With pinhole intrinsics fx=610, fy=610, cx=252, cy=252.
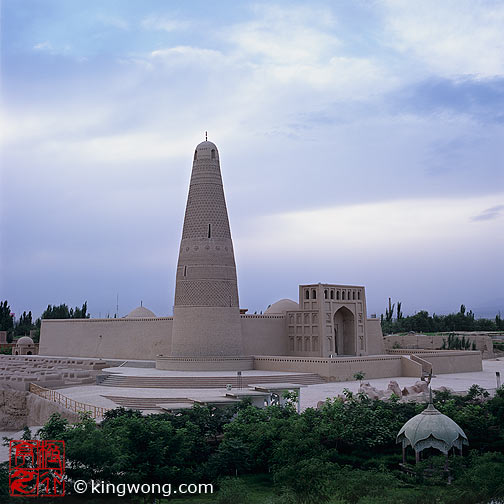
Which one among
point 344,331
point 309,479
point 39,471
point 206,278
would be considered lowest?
point 309,479

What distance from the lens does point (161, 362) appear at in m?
22.3

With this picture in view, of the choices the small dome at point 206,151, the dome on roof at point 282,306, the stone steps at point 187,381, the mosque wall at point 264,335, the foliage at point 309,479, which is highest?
the small dome at point 206,151

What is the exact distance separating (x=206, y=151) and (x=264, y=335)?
307 inches

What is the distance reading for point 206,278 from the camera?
2230cm

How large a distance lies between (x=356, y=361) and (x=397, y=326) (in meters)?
30.5

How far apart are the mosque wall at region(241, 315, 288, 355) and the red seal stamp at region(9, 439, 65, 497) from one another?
15.0m

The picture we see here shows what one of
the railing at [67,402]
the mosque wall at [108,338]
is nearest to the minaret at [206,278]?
the mosque wall at [108,338]

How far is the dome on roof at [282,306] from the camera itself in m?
27.3

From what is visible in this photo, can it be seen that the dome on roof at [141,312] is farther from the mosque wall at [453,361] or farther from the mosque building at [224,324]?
the mosque wall at [453,361]

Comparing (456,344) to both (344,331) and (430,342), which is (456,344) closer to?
(430,342)

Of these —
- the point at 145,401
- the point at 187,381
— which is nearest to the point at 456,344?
the point at 187,381

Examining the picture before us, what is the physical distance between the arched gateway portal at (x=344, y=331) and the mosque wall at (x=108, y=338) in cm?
701

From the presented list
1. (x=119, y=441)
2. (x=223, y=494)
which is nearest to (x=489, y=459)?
(x=223, y=494)

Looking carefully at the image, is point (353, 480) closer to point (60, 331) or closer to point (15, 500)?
point (15, 500)
